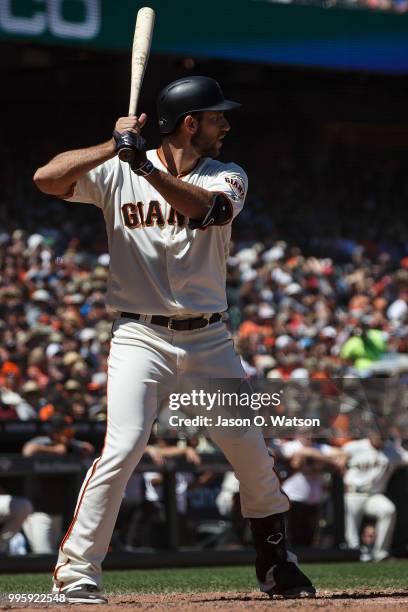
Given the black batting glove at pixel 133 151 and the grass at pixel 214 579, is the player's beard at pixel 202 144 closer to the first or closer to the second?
the black batting glove at pixel 133 151

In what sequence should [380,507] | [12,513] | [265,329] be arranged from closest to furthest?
[12,513] < [380,507] < [265,329]

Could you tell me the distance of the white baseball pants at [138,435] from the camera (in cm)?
409

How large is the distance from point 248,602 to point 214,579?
2042 mm

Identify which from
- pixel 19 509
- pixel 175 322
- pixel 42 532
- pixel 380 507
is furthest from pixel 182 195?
pixel 380 507

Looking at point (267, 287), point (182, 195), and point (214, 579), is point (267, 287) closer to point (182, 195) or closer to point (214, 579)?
point (214, 579)

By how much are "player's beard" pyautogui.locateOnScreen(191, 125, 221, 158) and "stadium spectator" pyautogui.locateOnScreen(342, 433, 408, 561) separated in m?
4.98

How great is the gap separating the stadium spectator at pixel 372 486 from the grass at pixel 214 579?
39.4 inches

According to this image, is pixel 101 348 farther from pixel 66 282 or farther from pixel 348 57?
pixel 348 57

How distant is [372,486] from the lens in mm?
9367

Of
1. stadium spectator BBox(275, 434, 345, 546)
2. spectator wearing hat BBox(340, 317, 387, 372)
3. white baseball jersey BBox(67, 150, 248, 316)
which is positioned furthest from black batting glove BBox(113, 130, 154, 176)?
spectator wearing hat BBox(340, 317, 387, 372)

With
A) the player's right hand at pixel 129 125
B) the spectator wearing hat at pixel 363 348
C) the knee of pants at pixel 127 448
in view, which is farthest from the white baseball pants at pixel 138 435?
the spectator wearing hat at pixel 363 348

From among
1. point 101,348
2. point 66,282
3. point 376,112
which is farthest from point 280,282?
point 376,112

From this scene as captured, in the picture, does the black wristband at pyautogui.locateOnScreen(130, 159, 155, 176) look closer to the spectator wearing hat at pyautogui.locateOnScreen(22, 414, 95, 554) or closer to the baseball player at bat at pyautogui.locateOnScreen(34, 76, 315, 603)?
the baseball player at bat at pyautogui.locateOnScreen(34, 76, 315, 603)

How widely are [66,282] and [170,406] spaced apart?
8804mm
